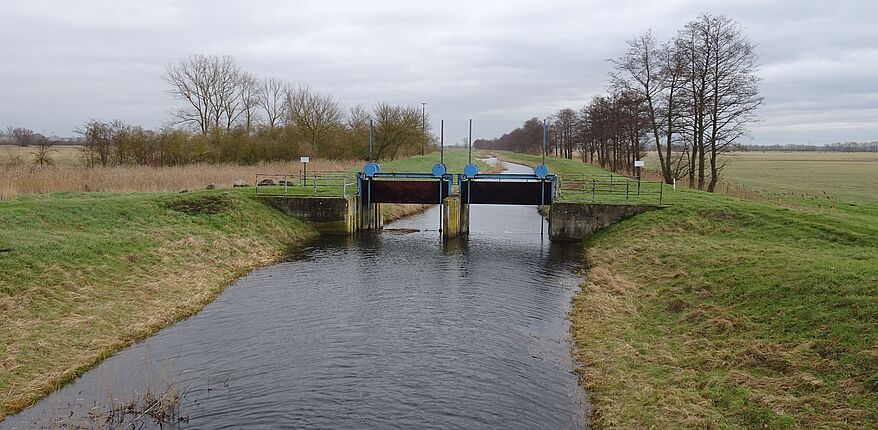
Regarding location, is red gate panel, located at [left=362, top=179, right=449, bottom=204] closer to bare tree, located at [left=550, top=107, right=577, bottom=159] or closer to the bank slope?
the bank slope

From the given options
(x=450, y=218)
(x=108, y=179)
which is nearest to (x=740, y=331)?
(x=450, y=218)

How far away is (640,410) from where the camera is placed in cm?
916

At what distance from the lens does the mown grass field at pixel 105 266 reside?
442 inches

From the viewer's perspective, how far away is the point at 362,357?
1173 cm

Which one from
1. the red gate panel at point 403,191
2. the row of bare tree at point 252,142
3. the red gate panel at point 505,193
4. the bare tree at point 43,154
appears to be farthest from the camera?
the row of bare tree at point 252,142

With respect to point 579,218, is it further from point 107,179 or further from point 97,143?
point 97,143

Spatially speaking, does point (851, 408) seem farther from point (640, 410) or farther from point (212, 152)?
point (212, 152)

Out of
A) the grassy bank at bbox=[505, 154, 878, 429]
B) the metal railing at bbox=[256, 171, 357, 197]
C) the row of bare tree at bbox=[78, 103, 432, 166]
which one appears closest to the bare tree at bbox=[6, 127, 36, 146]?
the row of bare tree at bbox=[78, 103, 432, 166]

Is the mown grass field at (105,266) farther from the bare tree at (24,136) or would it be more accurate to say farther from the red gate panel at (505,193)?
the bare tree at (24,136)

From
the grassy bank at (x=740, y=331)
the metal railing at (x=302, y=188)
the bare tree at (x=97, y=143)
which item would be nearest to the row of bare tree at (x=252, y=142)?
the bare tree at (x=97, y=143)

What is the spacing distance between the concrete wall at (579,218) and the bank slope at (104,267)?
11.4 m

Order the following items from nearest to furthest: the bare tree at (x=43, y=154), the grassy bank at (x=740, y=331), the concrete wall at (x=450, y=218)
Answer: the grassy bank at (x=740, y=331)
the concrete wall at (x=450, y=218)
the bare tree at (x=43, y=154)

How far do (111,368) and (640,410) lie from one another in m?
9.53

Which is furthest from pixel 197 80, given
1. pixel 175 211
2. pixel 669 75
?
pixel 669 75
